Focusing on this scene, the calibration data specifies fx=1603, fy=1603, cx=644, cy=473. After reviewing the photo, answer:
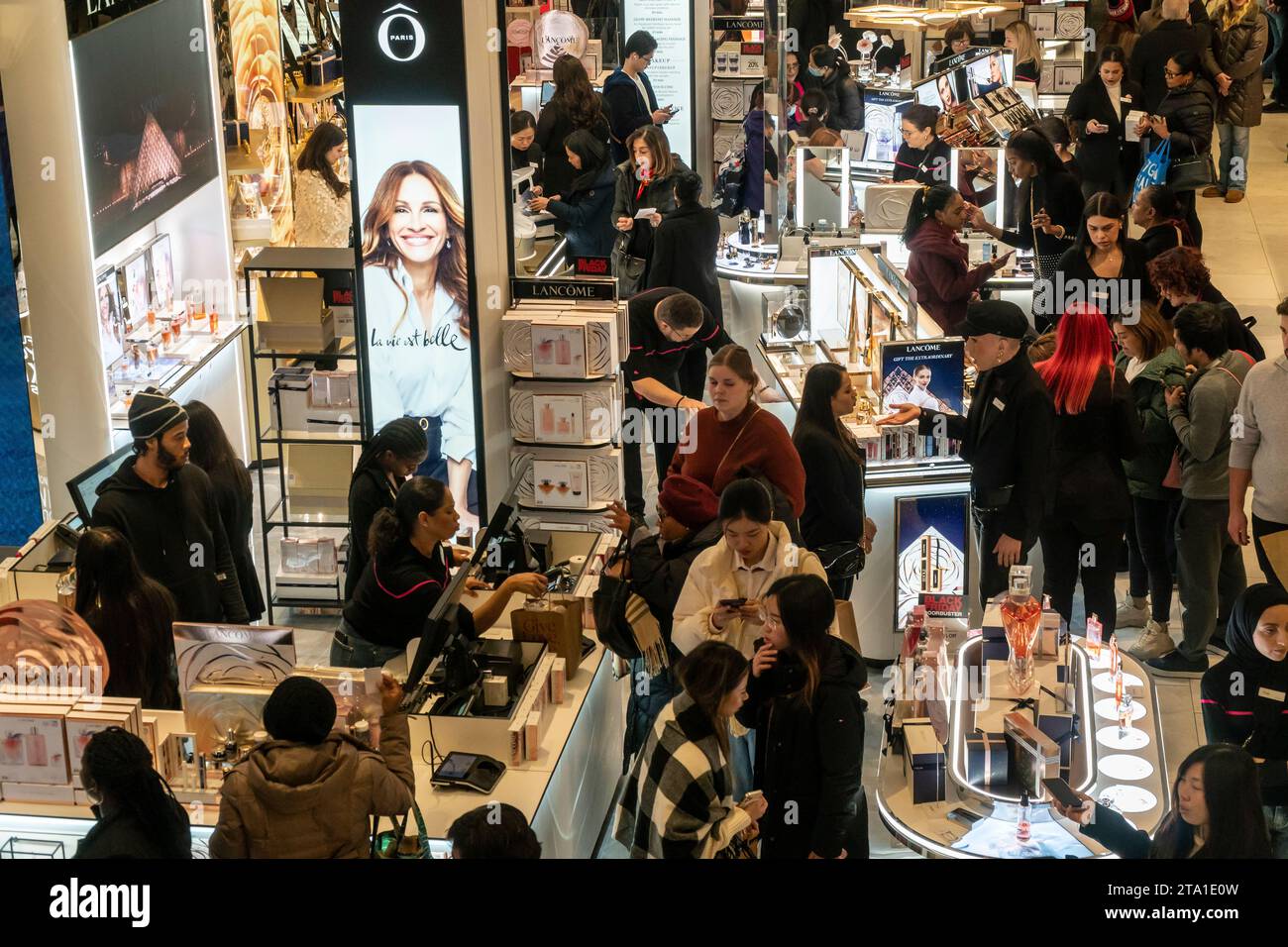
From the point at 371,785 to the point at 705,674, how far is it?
0.85 meters

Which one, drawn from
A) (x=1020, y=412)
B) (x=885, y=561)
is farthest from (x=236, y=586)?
(x=1020, y=412)

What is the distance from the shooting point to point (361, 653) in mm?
5227

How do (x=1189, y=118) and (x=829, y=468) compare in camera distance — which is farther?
(x=1189, y=118)

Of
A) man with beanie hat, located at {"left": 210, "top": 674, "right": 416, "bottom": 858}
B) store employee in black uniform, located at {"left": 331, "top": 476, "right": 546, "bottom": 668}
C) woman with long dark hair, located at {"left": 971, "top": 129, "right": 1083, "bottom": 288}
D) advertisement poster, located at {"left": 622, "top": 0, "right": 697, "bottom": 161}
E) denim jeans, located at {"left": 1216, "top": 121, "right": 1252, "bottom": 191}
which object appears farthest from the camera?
denim jeans, located at {"left": 1216, "top": 121, "right": 1252, "bottom": 191}

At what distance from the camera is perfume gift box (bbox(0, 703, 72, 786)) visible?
170 inches

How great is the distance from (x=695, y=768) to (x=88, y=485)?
285 cm

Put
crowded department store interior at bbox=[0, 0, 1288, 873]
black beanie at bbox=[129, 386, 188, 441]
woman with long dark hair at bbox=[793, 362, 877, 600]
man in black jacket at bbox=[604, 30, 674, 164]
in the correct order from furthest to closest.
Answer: man in black jacket at bbox=[604, 30, 674, 164], woman with long dark hair at bbox=[793, 362, 877, 600], black beanie at bbox=[129, 386, 188, 441], crowded department store interior at bbox=[0, 0, 1288, 873]

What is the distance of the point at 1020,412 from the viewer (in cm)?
596

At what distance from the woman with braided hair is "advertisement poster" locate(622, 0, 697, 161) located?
9.49 meters

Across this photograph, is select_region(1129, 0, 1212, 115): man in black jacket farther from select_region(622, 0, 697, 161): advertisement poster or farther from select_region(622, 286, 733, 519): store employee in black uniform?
select_region(622, 286, 733, 519): store employee in black uniform

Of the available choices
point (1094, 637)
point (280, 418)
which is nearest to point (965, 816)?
point (1094, 637)

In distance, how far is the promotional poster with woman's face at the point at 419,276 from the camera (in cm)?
634

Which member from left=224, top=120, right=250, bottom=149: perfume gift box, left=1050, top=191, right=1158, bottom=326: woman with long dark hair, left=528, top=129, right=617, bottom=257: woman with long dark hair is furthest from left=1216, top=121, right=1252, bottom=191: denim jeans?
left=224, top=120, right=250, bottom=149: perfume gift box

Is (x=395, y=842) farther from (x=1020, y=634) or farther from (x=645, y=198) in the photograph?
(x=645, y=198)
